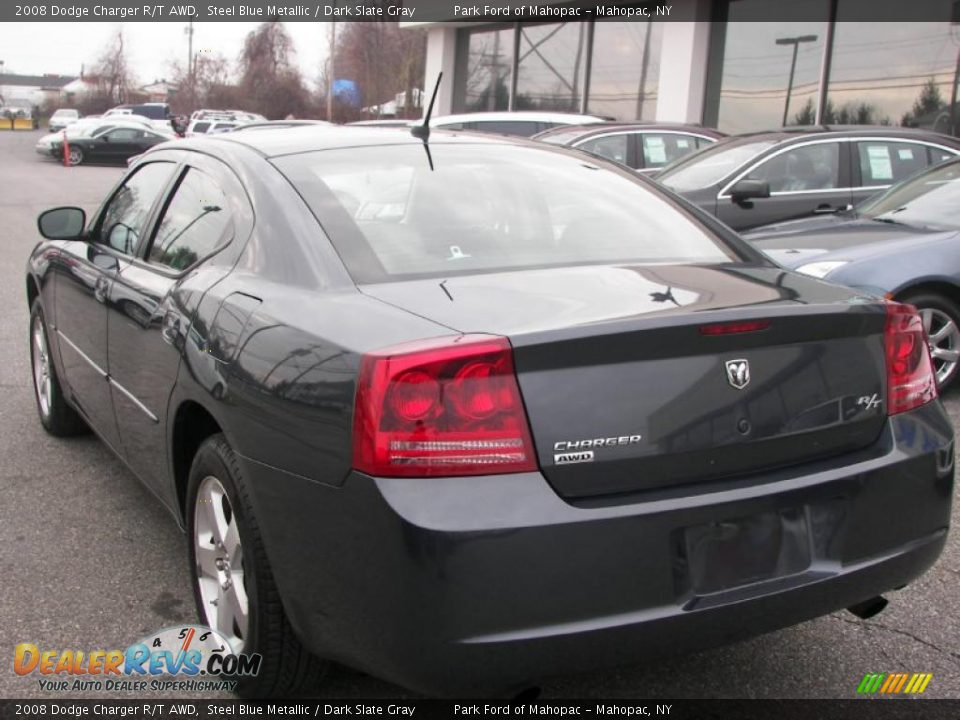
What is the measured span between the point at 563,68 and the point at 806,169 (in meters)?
14.9

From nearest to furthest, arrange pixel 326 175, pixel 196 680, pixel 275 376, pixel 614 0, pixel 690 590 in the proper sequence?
pixel 690 590
pixel 275 376
pixel 196 680
pixel 326 175
pixel 614 0

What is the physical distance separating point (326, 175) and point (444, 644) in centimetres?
163

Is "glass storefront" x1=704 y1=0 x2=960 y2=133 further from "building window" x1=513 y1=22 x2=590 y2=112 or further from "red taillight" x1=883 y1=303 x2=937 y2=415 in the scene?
"red taillight" x1=883 y1=303 x2=937 y2=415

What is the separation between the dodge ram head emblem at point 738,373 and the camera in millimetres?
2381

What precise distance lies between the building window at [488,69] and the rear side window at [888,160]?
1666 cm

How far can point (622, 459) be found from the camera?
7.47 ft

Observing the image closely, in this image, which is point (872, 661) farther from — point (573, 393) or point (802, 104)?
point (802, 104)

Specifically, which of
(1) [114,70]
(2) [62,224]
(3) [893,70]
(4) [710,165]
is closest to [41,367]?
(2) [62,224]

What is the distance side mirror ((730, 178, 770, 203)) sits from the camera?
8.53 m

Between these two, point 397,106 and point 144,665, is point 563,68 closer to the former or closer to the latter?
point 397,106

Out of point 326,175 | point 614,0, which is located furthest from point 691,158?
point 614,0

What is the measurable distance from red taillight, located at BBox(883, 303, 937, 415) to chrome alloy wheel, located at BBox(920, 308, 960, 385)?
11.4 ft

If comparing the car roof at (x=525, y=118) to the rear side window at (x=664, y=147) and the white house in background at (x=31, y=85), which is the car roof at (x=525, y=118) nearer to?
the rear side window at (x=664, y=147)

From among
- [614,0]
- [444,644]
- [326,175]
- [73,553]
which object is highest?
[614,0]
